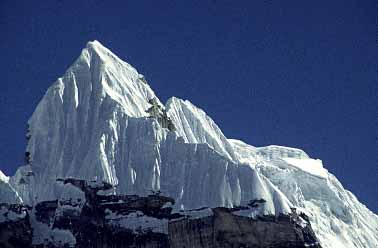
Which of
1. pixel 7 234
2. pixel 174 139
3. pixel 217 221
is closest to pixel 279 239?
pixel 217 221

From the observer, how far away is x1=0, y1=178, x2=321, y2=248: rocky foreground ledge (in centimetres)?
15738

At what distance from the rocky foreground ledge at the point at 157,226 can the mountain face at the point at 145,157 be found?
1.09m

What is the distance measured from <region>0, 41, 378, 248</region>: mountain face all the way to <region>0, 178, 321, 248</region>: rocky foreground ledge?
3.56 ft

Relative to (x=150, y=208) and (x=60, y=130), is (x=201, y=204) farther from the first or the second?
(x=60, y=130)

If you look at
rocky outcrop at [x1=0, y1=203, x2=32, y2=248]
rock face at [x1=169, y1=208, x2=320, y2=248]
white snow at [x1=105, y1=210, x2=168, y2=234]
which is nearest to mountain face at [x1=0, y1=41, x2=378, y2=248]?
rock face at [x1=169, y1=208, x2=320, y2=248]

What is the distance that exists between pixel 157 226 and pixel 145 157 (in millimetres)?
11222

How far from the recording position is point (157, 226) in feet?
519

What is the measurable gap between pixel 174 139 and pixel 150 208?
1280 centimetres

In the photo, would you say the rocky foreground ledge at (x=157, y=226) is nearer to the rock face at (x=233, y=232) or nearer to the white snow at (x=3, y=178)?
the rock face at (x=233, y=232)

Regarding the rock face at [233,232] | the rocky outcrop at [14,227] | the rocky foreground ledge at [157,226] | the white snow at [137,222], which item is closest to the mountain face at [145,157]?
the rocky foreground ledge at [157,226]

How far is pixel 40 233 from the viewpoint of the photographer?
162 m

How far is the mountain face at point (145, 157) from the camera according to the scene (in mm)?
161250

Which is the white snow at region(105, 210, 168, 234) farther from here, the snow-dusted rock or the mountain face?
the snow-dusted rock

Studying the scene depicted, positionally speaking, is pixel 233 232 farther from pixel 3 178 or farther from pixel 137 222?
pixel 3 178
